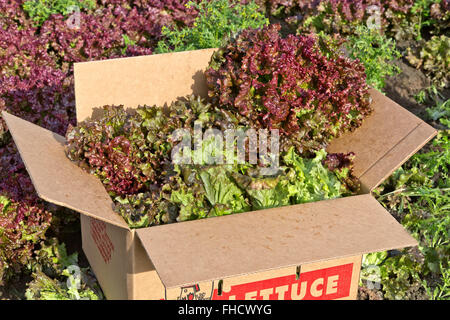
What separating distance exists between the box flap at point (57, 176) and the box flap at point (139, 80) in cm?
29

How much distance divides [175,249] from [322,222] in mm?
726

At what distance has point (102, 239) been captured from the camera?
3.06 metres

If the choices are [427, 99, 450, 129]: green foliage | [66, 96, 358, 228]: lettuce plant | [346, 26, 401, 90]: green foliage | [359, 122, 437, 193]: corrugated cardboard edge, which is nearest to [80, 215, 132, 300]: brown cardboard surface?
[66, 96, 358, 228]: lettuce plant

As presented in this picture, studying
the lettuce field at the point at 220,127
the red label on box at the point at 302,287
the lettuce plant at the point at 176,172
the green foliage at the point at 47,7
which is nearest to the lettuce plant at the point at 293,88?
the lettuce field at the point at 220,127

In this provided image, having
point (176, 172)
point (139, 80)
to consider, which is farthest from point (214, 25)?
point (176, 172)

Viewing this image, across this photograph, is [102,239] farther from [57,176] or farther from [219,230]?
[219,230]

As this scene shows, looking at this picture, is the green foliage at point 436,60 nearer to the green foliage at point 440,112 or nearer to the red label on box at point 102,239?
the green foliage at point 440,112

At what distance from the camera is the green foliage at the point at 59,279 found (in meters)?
3.19

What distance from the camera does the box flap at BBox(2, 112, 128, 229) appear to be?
8.33 ft

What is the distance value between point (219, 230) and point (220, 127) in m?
0.72

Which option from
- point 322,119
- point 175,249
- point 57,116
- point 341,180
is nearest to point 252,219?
point 175,249

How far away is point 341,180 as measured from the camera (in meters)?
3.04

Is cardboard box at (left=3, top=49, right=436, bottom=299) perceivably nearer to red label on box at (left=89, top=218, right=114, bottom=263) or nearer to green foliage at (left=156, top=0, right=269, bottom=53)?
red label on box at (left=89, top=218, right=114, bottom=263)

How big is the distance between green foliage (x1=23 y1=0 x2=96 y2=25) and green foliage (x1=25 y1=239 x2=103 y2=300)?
Answer: 7.27ft
